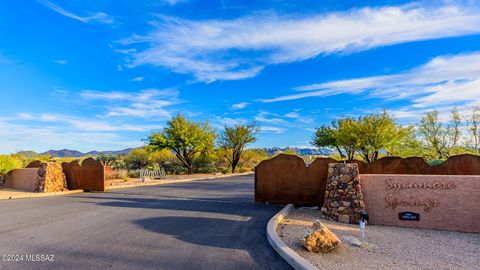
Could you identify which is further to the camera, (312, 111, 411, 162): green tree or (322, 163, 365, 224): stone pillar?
(312, 111, 411, 162): green tree

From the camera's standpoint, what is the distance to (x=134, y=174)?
26047mm

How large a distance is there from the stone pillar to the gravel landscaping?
1.45ft

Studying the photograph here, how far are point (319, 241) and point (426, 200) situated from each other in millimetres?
4321

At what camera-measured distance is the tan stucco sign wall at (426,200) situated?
7402mm

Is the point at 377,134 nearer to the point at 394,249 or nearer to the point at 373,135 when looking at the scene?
the point at 373,135

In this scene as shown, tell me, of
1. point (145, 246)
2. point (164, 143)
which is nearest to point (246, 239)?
point (145, 246)

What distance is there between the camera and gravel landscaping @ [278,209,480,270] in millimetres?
4828

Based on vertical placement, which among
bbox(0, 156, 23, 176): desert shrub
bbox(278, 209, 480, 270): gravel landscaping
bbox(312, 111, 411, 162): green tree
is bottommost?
bbox(278, 209, 480, 270): gravel landscaping

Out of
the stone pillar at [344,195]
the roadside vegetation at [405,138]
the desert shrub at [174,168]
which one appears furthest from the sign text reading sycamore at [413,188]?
the desert shrub at [174,168]

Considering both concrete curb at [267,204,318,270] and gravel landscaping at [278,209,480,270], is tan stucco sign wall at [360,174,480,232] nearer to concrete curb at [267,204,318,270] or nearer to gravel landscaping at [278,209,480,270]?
gravel landscaping at [278,209,480,270]

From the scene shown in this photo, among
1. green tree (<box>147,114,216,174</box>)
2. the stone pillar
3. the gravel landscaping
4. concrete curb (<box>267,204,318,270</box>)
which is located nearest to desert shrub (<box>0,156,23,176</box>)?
green tree (<box>147,114,216,174</box>)

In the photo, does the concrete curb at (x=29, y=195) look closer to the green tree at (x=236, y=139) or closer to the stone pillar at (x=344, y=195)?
the stone pillar at (x=344, y=195)

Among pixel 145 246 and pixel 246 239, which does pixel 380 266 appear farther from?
pixel 145 246

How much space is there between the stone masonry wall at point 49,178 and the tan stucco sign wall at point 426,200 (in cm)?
1463
